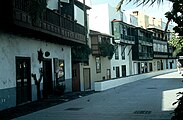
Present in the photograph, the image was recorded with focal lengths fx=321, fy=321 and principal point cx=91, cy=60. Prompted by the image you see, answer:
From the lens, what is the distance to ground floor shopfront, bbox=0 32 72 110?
14.7 m

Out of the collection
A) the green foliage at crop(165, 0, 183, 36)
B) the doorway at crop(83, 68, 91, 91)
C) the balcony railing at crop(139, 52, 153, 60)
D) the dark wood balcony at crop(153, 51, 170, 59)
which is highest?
the dark wood balcony at crop(153, 51, 170, 59)

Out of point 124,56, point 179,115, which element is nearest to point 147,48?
point 124,56

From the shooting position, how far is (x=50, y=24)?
17094 mm

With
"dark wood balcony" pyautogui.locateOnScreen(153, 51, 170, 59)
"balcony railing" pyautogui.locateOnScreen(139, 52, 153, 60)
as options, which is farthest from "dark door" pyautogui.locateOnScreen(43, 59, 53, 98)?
"dark wood balcony" pyautogui.locateOnScreen(153, 51, 170, 59)

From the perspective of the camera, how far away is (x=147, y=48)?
60188 millimetres

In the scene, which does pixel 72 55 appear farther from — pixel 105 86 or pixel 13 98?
pixel 13 98

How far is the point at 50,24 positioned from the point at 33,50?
1.88 meters

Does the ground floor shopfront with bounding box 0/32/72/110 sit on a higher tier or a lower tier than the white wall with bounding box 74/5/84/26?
lower

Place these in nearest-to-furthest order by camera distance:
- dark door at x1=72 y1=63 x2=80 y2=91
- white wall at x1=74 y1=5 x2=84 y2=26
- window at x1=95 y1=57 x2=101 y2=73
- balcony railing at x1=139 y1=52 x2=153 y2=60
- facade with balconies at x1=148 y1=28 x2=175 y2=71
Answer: white wall at x1=74 y1=5 x2=84 y2=26 < dark door at x1=72 y1=63 x2=80 y2=91 < window at x1=95 y1=57 x2=101 y2=73 < balcony railing at x1=139 y1=52 x2=153 y2=60 < facade with balconies at x1=148 y1=28 x2=175 y2=71

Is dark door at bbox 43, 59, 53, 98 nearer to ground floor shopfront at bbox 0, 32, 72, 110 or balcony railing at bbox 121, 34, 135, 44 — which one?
ground floor shopfront at bbox 0, 32, 72, 110

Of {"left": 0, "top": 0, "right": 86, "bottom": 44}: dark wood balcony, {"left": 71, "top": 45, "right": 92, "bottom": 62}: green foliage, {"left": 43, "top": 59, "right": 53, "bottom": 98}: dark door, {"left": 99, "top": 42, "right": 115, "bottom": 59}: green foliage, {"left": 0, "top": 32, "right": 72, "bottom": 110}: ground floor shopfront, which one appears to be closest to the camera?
{"left": 0, "top": 0, "right": 86, "bottom": 44}: dark wood balcony

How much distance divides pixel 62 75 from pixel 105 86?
14.7 ft

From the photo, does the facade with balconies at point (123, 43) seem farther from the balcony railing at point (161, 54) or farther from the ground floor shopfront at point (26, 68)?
the ground floor shopfront at point (26, 68)

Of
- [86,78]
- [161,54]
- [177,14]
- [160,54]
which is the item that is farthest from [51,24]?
[161,54]
